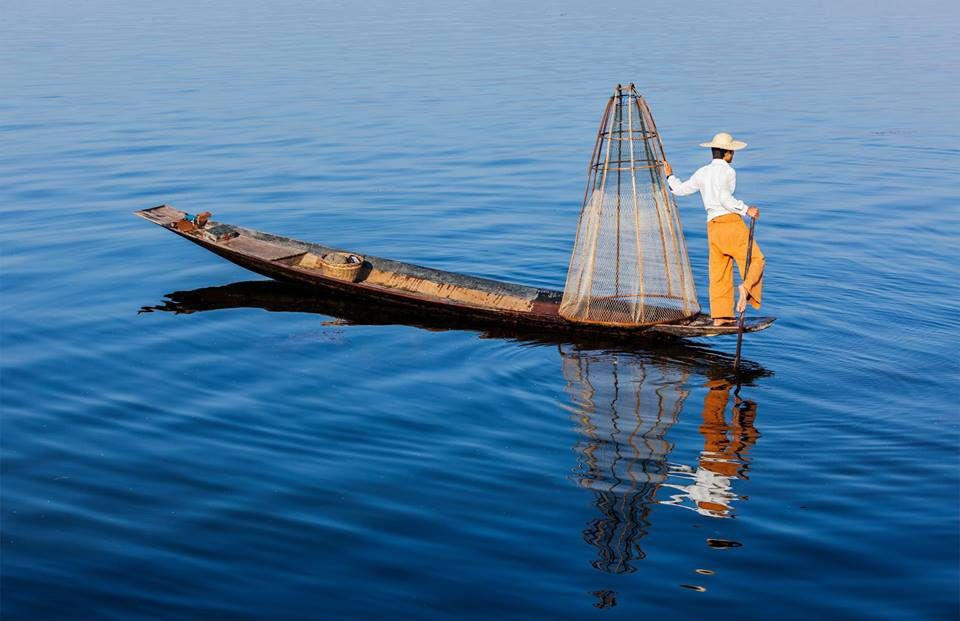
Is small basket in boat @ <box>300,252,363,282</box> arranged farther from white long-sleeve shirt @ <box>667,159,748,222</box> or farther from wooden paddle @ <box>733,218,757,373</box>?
wooden paddle @ <box>733,218,757,373</box>

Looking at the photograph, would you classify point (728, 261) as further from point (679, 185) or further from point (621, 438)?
point (621, 438)

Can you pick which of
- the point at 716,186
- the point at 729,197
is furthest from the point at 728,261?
the point at 716,186

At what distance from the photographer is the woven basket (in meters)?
11.1

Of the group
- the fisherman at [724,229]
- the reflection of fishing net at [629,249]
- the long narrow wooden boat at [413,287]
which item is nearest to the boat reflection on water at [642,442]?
the long narrow wooden boat at [413,287]

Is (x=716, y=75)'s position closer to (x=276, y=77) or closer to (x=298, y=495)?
(x=276, y=77)

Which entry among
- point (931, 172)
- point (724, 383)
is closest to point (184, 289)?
point (724, 383)

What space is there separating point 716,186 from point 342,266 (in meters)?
4.15

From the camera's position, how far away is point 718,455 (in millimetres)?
7926

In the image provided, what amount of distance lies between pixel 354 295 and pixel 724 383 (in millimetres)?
4306

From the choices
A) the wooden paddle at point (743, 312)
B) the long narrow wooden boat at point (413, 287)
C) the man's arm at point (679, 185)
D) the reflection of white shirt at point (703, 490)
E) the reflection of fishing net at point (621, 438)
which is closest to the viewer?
the reflection of fishing net at point (621, 438)

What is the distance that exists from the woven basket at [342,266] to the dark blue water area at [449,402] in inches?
18.5

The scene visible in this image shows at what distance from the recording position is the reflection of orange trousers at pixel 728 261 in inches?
381

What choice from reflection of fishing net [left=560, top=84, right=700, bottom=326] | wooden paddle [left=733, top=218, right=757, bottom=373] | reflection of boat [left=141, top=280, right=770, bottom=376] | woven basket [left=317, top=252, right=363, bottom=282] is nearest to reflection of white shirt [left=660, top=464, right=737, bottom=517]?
wooden paddle [left=733, top=218, right=757, bottom=373]

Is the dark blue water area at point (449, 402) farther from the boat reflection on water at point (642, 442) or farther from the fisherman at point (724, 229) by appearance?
the fisherman at point (724, 229)
